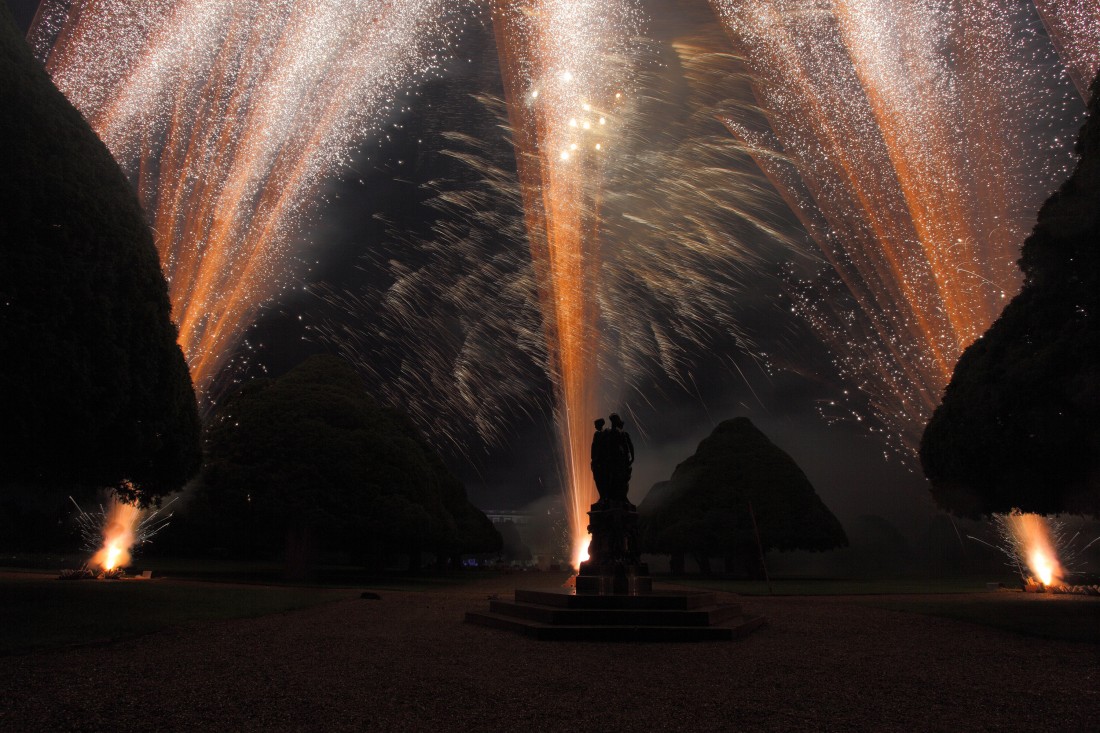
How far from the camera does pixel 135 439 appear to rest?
14.0 metres

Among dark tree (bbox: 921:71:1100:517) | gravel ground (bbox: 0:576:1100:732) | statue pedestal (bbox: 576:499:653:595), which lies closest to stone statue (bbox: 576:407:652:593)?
statue pedestal (bbox: 576:499:653:595)

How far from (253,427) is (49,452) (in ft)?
52.0

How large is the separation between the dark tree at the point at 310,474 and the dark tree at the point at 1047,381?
66.4 ft

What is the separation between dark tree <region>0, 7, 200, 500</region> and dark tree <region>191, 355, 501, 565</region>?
40.5 ft

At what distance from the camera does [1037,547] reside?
2703 centimetres

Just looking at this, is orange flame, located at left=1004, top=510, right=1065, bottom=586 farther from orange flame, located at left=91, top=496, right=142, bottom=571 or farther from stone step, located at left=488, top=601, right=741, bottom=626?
orange flame, located at left=91, top=496, right=142, bottom=571

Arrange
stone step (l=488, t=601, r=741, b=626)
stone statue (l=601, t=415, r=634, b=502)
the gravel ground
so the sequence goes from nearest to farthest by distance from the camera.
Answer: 1. the gravel ground
2. stone step (l=488, t=601, r=741, b=626)
3. stone statue (l=601, t=415, r=634, b=502)

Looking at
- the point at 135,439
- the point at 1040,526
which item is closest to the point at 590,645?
the point at 135,439

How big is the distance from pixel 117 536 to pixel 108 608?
1177cm

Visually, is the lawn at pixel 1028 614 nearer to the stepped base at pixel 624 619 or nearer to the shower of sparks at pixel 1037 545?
the stepped base at pixel 624 619

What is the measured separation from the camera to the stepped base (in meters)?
11.2

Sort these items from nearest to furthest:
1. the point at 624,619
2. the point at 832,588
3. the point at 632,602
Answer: the point at 624,619, the point at 632,602, the point at 832,588

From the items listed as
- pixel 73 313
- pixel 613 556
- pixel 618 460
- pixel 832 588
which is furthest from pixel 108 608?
pixel 832 588

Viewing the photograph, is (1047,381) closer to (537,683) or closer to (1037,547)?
(537,683)
